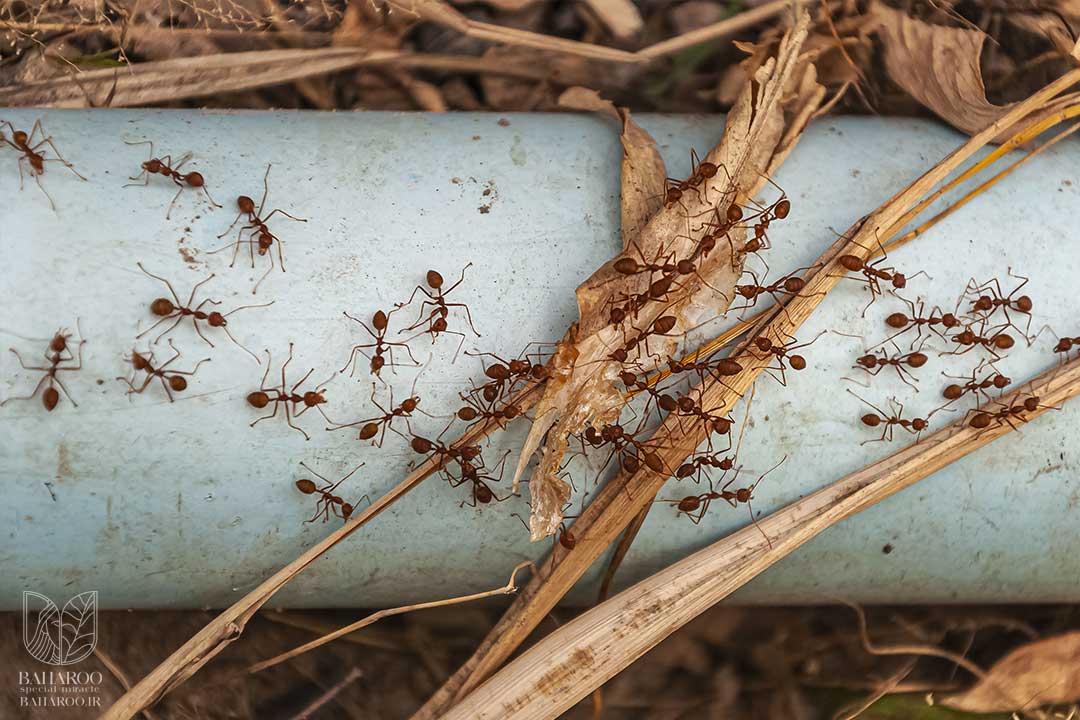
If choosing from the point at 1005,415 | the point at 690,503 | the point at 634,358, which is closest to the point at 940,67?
the point at 1005,415

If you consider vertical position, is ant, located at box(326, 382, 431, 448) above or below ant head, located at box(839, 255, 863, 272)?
below

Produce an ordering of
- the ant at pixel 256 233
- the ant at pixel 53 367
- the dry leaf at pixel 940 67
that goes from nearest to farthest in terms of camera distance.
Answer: the ant at pixel 53 367 → the ant at pixel 256 233 → the dry leaf at pixel 940 67

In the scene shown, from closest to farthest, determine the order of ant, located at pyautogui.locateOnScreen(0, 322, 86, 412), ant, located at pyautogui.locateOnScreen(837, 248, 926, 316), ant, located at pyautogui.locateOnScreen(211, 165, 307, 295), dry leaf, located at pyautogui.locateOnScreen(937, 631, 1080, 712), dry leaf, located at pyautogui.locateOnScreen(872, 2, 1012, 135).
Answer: ant, located at pyautogui.locateOnScreen(0, 322, 86, 412) < ant, located at pyautogui.locateOnScreen(211, 165, 307, 295) < ant, located at pyautogui.locateOnScreen(837, 248, 926, 316) < dry leaf, located at pyautogui.locateOnScreen(872, 2, 1012, 135) < dry leaf, located at pyautogui.locateOnScreen(937, 631, 1080, 712)

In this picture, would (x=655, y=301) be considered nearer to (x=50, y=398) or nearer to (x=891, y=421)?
(x=891, y=421)

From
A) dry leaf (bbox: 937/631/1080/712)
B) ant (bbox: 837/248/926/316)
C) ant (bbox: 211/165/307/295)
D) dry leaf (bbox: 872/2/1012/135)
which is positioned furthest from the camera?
dry leaf (bbox: 937/631/1080/712)

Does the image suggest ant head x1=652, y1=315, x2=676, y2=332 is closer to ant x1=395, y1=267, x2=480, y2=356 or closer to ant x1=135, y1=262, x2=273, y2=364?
ant x1=395, y1=267, x2=480, y2=356

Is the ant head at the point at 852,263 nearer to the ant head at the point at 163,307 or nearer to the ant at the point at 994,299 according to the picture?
the ant at the point at 994,299

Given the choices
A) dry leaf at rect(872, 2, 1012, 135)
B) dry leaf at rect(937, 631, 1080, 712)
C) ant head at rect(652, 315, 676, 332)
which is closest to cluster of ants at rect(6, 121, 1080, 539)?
ant head at rect(652, 315, 676, 332)

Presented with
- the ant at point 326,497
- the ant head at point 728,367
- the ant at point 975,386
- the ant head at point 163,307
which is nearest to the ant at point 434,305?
the ant at point 326,497
